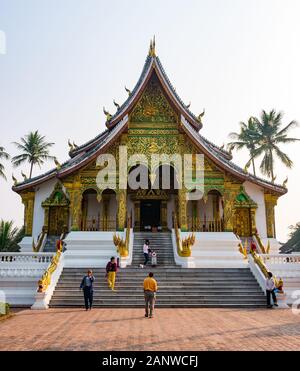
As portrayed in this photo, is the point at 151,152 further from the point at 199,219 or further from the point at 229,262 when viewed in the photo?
the point at 229,262

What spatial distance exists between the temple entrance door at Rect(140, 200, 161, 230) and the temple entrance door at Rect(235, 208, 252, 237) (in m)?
4.74

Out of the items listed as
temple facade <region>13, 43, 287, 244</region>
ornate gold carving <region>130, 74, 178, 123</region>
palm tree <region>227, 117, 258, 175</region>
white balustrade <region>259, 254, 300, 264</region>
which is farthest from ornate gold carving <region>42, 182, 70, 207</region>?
palm tree <region>227, 117, 258, 175</region>

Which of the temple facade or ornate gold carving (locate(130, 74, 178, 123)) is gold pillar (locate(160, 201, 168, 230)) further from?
ornate gold carving (locate(130, 74, 178, 123))

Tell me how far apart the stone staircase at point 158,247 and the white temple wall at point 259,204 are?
5.94 meters

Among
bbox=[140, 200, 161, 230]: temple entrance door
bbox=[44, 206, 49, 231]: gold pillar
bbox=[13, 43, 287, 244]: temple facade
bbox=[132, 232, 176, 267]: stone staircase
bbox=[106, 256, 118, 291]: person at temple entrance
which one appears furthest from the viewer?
bbox=[140, 200, 161, 230]: temple entrance door

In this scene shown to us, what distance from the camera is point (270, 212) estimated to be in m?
21.1

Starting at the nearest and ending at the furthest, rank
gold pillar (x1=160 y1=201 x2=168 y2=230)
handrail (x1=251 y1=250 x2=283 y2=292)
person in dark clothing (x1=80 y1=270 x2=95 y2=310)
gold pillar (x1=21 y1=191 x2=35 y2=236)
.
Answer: person in dark clothing (x1=80 y1=270 x2=95 y2=310)
handrail (x1=251 y1=250 x2=283 y2=292)
gold pillar (x1=21 y1=191 x2=35 y2=236)
gold pillar (x1=160 y1=201 x2=168 y2=230)

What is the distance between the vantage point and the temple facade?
18.1 metres

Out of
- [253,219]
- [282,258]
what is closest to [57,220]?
[253,219]

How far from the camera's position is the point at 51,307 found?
11391 mm

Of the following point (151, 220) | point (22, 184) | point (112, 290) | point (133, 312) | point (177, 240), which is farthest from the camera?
point (151, 220)

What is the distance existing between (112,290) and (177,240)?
4.93m

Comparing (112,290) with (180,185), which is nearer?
(112,290)

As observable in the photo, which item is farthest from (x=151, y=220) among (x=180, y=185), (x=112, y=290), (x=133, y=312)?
(x=133, y=312)
